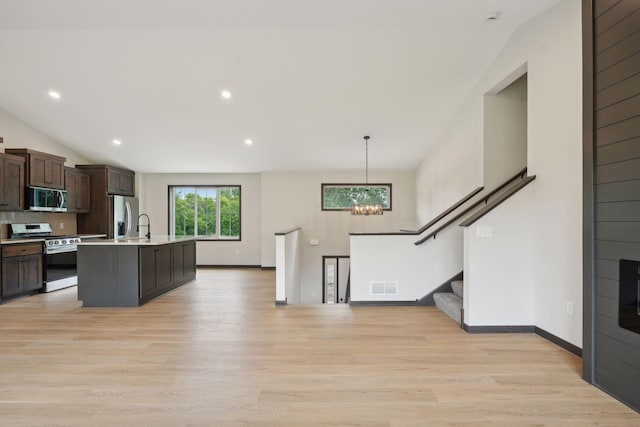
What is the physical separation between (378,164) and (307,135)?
2.23m

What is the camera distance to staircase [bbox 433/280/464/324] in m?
3.93

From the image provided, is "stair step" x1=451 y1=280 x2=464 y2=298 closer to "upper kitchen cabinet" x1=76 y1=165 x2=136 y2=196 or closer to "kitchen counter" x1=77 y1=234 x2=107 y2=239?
"kitchen counter" x1=77 y1=234 x2=107 y2=239

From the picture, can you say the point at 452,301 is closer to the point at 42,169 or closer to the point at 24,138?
the point at 42,169

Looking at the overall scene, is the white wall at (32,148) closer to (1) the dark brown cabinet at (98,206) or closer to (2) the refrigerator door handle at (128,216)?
(1) the dark brown cabinet at (98,206)

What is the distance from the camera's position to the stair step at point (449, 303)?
3.92 m

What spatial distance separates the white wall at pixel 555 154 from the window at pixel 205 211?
6743 millimetres

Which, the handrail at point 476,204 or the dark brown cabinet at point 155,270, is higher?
the handrail at point 476,204

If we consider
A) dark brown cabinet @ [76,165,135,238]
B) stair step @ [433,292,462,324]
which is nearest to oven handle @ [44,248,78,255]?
dark brown cabinet @ [76,165,135,238]

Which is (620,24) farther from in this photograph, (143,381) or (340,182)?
(340,182)

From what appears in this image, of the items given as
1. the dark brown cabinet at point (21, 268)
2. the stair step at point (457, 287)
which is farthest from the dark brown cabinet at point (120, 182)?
the stair step at point (457, 287)

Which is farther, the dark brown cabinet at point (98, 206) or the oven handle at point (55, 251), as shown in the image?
the dark brown cabinet at point (98, 206)

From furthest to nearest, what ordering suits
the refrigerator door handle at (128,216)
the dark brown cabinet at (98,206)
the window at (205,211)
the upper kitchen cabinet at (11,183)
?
the window at (205,211)
the refrigerator door handle at (128,216)
the dark brown cabinet at (98,206)
the upper kitchen cabinet at (11,183)

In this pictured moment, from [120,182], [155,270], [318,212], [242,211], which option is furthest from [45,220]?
[318,212]

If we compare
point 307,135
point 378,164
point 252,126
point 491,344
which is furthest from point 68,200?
point 491,344
